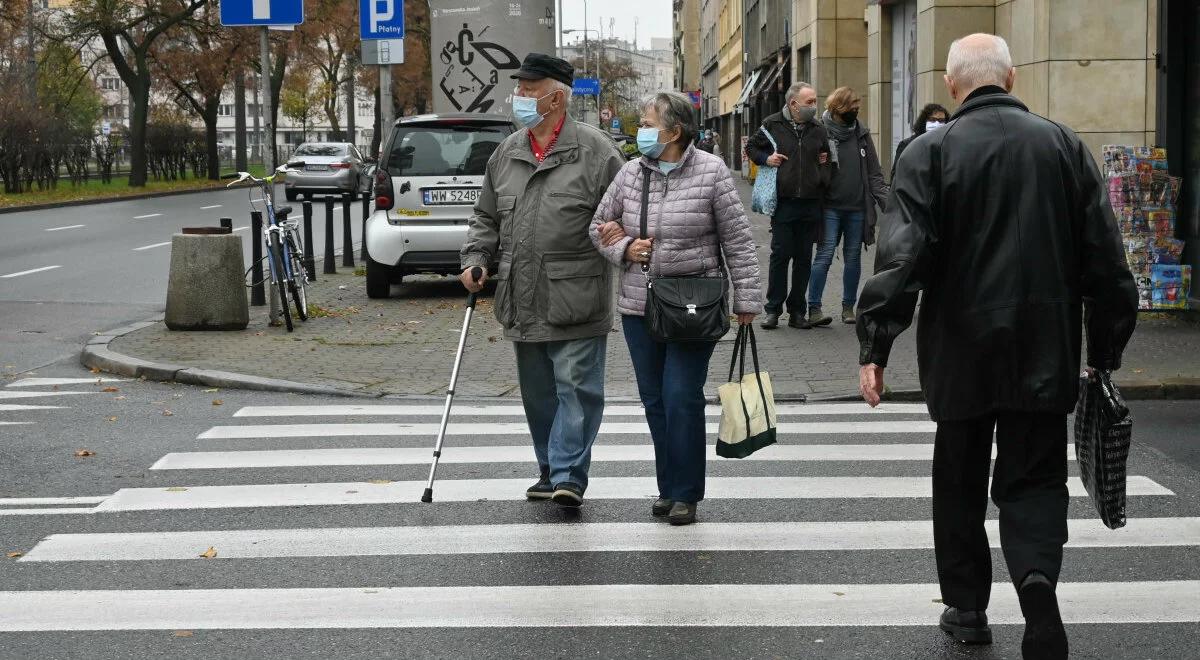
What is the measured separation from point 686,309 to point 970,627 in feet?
5.79

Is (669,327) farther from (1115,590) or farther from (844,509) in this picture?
(1115,590)

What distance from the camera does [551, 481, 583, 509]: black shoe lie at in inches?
249

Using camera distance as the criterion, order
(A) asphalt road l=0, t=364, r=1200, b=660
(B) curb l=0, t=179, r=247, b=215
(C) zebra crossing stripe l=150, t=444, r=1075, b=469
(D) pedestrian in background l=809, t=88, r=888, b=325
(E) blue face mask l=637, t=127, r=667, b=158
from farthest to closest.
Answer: (B) curb l=0, t=179, r=247, b=215 < (D) pedestrian in background l=809, t=88, r=888, b=325 < (C) zebra crossing stripe l=150, t=444, r=1075, b=469 < (E) blue face mask l=637, t=127, r=667, b=158 < (A) asphalt road l=0, t=364, r=1200, b=660

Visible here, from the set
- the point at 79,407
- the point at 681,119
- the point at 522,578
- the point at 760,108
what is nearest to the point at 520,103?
the point at 681,119

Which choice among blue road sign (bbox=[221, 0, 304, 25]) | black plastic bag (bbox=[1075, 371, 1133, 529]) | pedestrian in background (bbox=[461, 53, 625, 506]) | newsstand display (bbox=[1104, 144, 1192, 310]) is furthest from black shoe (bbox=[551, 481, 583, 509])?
blue road sign (bbox=[221, 0, 304, 25])

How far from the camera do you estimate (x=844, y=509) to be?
643cm

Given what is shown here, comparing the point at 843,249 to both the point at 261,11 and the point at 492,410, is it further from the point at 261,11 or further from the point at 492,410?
the point at 261,11

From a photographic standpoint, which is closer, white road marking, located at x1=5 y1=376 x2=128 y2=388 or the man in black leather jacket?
the man in black leather jacket

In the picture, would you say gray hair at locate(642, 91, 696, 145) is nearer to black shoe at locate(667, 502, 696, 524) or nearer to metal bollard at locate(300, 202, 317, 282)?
black shoe at locate(667, 502, 696, 524)

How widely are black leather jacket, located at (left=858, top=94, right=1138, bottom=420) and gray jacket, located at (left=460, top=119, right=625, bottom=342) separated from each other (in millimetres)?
2065

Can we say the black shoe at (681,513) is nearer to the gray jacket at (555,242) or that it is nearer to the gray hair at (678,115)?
the gray jacket at (555,242)

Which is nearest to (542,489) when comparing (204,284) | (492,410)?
(492,410)

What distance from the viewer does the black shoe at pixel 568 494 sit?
20.7 ft

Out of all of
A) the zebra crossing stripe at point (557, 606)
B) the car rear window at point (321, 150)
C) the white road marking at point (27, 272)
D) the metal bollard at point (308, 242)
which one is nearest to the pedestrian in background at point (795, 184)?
the metal bollard at point (308, 242)
